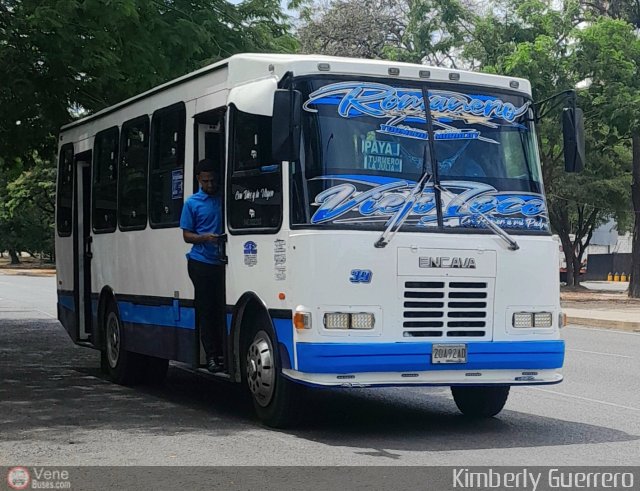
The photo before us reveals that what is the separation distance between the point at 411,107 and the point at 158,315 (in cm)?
374

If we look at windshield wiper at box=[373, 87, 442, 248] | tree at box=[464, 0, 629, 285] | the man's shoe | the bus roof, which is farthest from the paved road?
tree at box=[464, 0, 629, 285]

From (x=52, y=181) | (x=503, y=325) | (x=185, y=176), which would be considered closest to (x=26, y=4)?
(x=185, y=176)

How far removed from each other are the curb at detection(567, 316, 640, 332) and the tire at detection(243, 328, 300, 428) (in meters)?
15.9

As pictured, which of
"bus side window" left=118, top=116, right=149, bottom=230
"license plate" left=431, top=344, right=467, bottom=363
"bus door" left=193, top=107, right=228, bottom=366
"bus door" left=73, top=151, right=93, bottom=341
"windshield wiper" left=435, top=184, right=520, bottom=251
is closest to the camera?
"license plate" left=431, top=344, right=467, bottom=363

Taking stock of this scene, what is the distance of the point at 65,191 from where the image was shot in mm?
15656

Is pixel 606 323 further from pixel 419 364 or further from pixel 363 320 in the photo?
pixel 363 320

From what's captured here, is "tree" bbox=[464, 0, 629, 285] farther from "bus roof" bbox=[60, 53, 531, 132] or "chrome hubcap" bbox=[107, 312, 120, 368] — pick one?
"bus roof" bbox=[60, 53, 531, 132]

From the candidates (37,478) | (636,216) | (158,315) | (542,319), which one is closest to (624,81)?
(636,216)

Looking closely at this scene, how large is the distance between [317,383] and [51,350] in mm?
10139

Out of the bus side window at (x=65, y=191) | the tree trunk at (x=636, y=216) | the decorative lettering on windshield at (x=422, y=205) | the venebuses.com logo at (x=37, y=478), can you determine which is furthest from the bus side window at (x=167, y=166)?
the tree trunk at (x=636, y=216)

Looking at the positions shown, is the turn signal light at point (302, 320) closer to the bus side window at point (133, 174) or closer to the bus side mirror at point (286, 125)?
the bus side mirror at point (286, 125)

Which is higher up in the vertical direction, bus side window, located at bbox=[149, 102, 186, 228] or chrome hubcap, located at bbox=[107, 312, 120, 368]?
bus side window, located at bbox=[149, 102, 186, 228]

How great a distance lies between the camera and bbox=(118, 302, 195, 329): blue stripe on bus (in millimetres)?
11094

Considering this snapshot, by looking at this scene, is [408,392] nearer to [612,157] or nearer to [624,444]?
[624,444]
